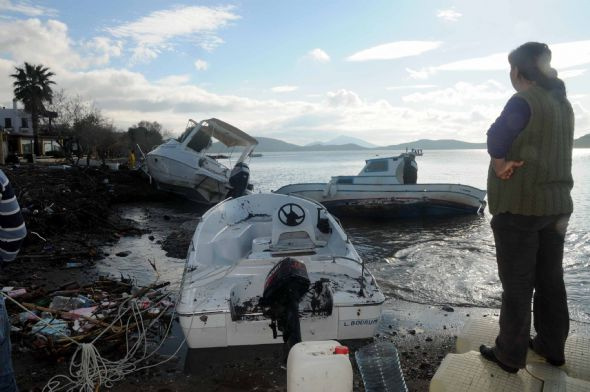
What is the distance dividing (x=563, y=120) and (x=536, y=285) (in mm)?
1192

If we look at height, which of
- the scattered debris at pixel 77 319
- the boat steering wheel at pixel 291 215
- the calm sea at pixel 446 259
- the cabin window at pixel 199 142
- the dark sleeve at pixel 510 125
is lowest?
the calm sea at pixel 446 259

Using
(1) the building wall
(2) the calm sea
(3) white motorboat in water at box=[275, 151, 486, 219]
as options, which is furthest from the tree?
(2) the calm sea

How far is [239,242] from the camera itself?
7355 mm

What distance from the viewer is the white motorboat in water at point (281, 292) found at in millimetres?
3943

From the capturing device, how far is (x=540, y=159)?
2889 mm

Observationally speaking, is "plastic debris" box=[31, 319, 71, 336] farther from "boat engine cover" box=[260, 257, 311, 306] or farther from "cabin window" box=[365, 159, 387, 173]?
"cabin window" box=[365, 159, 387, 173]

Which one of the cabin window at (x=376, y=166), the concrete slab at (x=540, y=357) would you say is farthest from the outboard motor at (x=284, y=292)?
the cabin window at (x=376, y=166)

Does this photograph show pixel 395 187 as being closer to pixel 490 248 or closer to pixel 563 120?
pixel 490 248

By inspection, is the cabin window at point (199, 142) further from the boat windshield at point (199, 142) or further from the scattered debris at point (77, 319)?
the scattered debris at point (77, 319)

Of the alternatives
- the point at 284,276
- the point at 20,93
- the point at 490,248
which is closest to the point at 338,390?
the point at 284,276

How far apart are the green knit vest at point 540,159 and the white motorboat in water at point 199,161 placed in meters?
16.8

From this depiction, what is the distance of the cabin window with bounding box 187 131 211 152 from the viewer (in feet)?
66.7

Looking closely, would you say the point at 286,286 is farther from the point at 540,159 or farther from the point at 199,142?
the point at 199,142

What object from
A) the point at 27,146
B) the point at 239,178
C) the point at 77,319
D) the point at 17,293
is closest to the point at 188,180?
the point at 239,178
